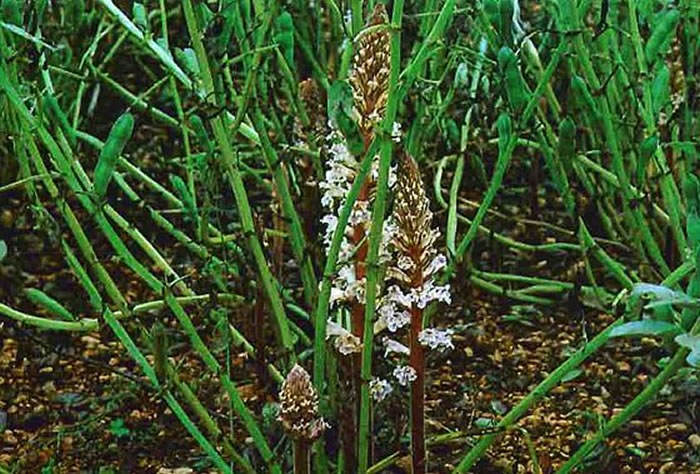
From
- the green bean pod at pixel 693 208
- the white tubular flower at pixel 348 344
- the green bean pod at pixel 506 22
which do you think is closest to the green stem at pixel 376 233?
the white tubular flower at pixel 348 344

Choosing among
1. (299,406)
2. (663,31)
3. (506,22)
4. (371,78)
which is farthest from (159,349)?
(663,31)

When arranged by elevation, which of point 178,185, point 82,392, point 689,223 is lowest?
point 82,392

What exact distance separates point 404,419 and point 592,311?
1.36 feet

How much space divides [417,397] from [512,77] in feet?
0.95

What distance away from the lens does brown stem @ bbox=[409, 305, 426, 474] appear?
109 centimetres

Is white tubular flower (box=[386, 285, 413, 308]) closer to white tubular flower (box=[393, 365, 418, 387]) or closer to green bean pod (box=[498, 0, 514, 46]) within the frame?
white tubular flower (box=[393, 365, 418, 387])

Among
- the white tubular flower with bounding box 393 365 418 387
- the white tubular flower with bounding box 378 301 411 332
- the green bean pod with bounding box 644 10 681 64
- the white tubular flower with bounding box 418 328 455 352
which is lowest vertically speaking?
the white tubular flower with bounding box 393 365 418 387

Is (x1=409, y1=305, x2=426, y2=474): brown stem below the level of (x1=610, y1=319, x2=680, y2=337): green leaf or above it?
below

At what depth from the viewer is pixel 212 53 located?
997mm

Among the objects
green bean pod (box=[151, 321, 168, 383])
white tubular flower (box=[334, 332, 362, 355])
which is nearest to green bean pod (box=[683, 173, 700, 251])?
white tubular flower (box=[334, 332, 362, 355])

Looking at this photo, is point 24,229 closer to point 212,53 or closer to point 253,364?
point 253,364

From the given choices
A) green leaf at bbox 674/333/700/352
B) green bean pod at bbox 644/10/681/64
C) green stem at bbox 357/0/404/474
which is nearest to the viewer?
green leaf at bbox 674/333/700/352

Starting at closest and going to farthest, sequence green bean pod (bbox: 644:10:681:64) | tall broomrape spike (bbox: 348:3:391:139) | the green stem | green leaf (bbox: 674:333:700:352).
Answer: green leaf (bbox: 674:333:700:352)
the green stem
tall broomrape spike (bbox: 348:3:391:139)
green bean pod (bbox: 644:10:681:64)

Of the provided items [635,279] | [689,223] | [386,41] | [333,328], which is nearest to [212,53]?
[386,41]
